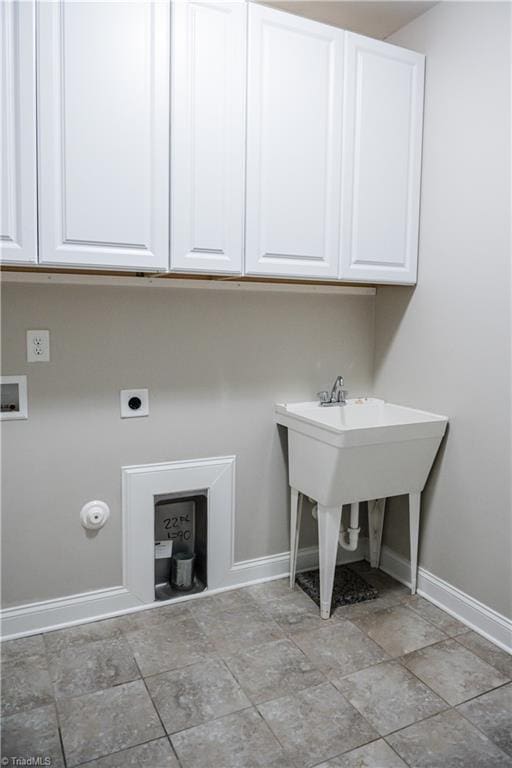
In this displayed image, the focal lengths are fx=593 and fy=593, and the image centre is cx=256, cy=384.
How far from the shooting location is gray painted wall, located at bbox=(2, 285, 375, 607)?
2154 millimetres

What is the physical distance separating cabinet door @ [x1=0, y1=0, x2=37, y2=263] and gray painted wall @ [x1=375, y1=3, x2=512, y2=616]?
60.6 inches

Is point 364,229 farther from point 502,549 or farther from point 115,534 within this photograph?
point 115,534

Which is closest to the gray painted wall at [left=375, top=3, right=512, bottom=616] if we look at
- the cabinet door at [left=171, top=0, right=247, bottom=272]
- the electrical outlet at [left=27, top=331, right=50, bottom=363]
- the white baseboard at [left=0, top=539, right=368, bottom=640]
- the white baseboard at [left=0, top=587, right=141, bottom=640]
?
the white baseboard at [left=0, top=539, right=368, bottom=640]

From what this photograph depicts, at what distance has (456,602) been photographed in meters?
2.39

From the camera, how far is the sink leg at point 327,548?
2.32 meters

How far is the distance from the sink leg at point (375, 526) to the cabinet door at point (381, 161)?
1.04 metres

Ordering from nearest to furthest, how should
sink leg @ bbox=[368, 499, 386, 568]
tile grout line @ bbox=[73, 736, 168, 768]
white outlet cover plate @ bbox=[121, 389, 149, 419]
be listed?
tile grout line @ bbox=[73, 736, 168, 768]
white outlet cover plate @ bbox=[121, 389, 149, 419]
sink leg @ bbox=[368, 499, 386, 568]

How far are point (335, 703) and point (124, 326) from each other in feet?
4.90

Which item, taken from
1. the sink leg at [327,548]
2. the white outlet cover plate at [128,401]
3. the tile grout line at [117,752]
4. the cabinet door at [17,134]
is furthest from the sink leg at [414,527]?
the cabinet door at [17,134]

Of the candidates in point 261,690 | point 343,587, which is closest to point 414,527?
point 343,587

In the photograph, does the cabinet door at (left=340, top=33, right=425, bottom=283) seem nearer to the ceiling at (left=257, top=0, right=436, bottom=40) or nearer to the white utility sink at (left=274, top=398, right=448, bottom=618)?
the ceiling at (left=257, top=0, right=436, bottom=40)

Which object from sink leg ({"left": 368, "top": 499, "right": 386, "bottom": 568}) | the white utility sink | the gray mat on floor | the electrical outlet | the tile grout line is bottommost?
the tile grout line

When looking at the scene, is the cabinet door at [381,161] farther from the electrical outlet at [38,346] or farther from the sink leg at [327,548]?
the electrical outlet at [38,346]

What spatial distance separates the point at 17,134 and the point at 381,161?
1.37 meters
